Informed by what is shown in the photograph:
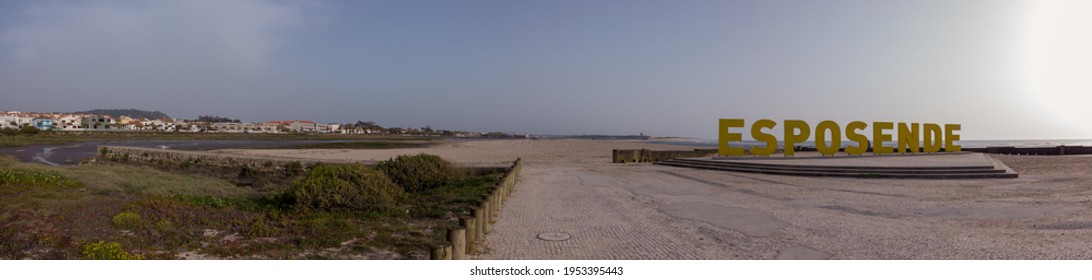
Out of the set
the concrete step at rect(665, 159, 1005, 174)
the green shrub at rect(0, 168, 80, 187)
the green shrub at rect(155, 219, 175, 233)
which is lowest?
the green shrub at rect(155, 219, 175, 233)

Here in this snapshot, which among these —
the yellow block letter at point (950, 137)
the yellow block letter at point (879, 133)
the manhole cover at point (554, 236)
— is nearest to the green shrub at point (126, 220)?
the manhole cover at point (554, 236)

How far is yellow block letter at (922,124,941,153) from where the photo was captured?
103 ft

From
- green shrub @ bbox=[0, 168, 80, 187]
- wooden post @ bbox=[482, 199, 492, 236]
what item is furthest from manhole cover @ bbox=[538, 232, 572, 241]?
green shrub @ bbox=[0, 168, 80, 187]

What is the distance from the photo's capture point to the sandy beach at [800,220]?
7648mm

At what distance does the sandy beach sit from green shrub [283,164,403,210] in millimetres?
A: 3464

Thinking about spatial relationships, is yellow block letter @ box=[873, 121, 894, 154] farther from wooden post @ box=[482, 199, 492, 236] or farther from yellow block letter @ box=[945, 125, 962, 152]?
wooden post @ box=[482, 199, 492, 236]

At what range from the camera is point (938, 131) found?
32.3 m

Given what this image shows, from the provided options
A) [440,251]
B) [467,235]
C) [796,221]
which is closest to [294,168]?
[467,235]

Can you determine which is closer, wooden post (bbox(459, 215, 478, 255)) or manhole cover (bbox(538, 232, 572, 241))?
wooden post (bbox(459, 215, 478, 255))

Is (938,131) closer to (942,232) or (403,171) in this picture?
(942,232)

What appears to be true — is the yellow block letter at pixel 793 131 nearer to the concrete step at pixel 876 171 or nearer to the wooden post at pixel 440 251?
the concrete step at pixel 876 171

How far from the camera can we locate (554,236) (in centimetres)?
886

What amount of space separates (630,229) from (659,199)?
4738 mm

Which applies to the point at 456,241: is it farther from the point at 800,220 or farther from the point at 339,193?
the point at 800,220
